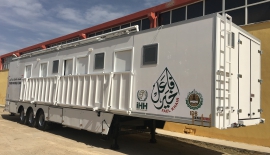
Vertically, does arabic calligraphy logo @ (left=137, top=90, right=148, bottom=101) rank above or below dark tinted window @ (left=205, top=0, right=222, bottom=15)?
below

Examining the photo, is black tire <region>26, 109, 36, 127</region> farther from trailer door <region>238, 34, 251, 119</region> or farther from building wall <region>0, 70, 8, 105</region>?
building wall <region>0, 70, 8, 105</region>

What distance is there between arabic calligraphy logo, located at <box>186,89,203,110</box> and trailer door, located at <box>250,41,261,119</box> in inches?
82.2

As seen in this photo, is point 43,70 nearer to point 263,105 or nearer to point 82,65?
point 82,65

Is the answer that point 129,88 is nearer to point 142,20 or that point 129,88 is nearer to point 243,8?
point 243,8

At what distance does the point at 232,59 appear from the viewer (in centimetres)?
643

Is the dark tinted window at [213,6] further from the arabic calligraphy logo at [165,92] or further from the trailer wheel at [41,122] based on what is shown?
the trailer wheel at [41,122]

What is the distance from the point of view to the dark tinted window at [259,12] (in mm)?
9648

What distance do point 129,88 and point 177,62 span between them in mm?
1928

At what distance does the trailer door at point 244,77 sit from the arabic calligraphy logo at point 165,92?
1.77 m

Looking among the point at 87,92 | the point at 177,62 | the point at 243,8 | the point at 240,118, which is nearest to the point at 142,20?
the point at 243,8

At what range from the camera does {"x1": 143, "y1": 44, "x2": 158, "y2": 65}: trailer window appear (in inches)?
289

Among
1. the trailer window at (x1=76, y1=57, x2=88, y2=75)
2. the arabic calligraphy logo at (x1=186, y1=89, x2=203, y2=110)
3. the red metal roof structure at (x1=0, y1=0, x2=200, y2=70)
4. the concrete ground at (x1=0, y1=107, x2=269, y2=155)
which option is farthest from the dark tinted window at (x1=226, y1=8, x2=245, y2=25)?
the trailer window at (x1=76, y1=57, x2=88, y2=75)

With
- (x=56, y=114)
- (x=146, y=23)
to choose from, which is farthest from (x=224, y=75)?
(x=146, y=23)

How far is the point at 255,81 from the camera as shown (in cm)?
745
